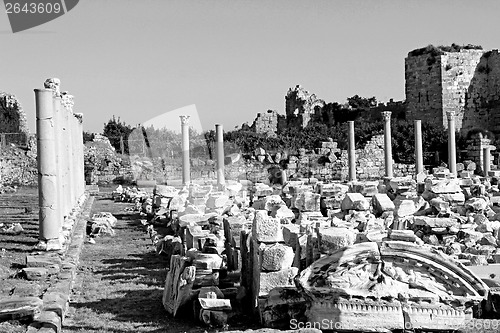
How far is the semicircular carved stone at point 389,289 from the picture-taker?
6.38 m

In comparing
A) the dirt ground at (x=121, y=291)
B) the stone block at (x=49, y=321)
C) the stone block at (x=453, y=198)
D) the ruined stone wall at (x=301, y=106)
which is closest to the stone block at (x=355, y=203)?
the stone block at (x=453, y=198)

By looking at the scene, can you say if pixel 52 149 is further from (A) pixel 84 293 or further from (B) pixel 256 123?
(B) pixel 256 123

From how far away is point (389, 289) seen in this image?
6.51 metres

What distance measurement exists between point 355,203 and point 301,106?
33.7 meters

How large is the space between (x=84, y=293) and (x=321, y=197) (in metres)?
8.78

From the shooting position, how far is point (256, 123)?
4934cm

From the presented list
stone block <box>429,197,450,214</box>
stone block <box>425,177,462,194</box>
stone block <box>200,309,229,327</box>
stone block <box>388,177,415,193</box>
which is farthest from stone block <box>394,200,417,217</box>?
stone block <box>200,309,229,327</box>

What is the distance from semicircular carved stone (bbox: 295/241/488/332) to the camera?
6.38 meters

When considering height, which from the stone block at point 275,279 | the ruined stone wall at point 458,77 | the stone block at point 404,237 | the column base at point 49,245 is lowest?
the column base at point 49,245

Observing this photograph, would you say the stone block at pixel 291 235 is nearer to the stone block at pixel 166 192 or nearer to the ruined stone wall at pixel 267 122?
the stone block at pixel 166 192

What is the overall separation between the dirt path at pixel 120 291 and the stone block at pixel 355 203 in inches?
174

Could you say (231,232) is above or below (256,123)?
below

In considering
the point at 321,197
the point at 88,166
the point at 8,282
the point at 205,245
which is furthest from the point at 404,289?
the point at 88,166

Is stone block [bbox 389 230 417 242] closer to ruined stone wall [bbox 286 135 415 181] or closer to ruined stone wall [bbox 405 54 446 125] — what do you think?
ruined stone wall [bbox 286 135 415 181]
